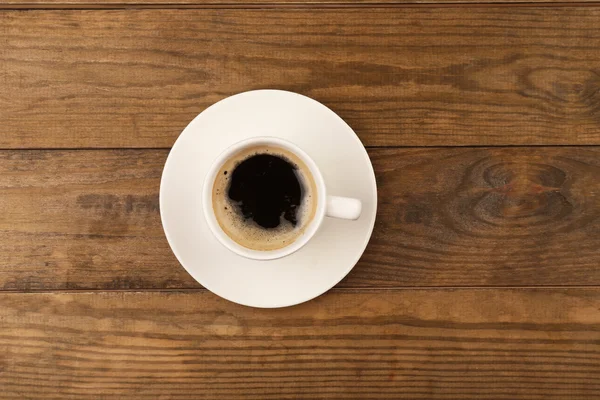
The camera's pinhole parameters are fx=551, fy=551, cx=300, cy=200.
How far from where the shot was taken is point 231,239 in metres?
0.77

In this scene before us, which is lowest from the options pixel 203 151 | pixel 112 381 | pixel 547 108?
pixel 112 381

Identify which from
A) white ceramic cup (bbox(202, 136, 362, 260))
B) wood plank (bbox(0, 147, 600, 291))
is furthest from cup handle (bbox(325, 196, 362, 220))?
wood plank (bbox(0, 147, 600, 291))

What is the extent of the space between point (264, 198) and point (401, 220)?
237 millimetres

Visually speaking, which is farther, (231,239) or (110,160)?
(110,160)

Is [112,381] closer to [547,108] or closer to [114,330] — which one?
[114,330]

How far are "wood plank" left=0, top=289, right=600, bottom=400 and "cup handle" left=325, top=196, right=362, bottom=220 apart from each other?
8.1 inches

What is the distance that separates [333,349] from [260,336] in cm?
12

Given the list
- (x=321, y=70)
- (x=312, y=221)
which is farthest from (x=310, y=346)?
(x=321, y=70)

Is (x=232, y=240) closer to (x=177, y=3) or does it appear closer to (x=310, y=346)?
(x=310, y=346)

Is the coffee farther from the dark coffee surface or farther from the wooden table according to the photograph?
the wooden table

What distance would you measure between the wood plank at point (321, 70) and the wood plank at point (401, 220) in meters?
0.03

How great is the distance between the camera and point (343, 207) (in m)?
0.74

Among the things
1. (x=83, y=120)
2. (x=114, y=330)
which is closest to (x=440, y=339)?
(x=114, y=330)

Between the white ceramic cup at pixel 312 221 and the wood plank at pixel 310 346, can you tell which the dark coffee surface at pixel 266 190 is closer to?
the white ceramic cup at pixel 312 221
